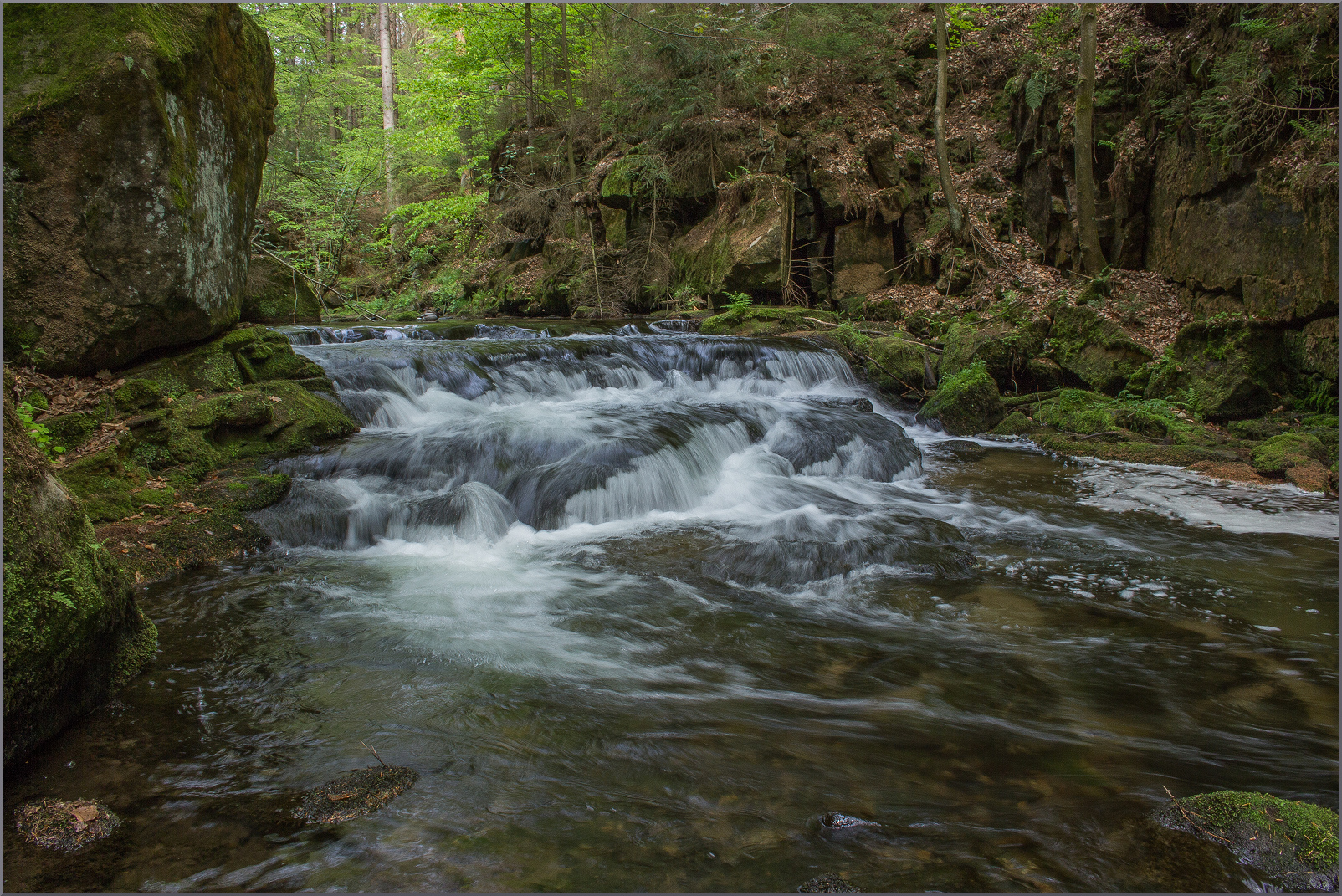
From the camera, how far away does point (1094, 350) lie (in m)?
10.7

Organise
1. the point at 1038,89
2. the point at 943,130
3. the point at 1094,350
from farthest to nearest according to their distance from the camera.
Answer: the point at 943,130, the point at 1038,89, the point at 1094,350

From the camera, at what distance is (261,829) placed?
236cm

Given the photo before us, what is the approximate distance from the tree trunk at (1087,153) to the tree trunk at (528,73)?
13415 millimetres

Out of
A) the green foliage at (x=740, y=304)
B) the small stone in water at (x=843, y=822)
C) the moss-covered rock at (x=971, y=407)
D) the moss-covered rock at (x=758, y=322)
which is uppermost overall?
the green foliage at (x=740, y=304)

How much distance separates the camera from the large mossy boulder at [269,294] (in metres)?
11.3

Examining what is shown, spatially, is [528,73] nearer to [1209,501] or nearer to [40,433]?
[40,433]

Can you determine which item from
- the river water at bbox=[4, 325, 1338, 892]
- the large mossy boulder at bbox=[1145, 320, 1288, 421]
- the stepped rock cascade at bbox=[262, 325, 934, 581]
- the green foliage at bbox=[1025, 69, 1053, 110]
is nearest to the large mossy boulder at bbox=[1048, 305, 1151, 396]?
the large mossy boulder at bbox=[1145, 320, 1288, 421]

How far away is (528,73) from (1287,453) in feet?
61.9

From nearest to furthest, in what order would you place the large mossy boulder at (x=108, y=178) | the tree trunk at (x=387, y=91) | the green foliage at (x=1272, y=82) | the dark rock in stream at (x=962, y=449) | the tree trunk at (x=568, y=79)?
the large mossy boulder at (x=108, y=178)
the green foliage at (x=1272, y=82)
the dark rock in stream at (x=962, y=449)
the tree trunk at (x=568, y=79)
the tree trunk at (x=387, y=91)

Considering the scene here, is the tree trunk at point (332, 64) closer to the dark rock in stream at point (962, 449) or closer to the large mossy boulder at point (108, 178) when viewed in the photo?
the large mossy boulder at point (108, 178)

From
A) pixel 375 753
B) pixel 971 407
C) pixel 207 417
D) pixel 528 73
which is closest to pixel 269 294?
pixel 207 417

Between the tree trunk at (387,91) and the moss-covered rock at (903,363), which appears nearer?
the moss-covered rock at (903,363)

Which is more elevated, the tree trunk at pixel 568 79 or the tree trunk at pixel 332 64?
the tree trunk at pixel 332 64

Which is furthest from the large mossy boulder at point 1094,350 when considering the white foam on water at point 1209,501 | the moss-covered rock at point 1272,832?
the moss-covered rock at point 1272,832
